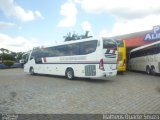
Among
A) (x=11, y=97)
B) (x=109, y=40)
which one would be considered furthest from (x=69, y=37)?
(x=11, y=97)

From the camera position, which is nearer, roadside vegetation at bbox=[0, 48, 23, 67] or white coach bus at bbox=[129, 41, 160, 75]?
white coach bus at bbox=[129, 41, 160, 75]

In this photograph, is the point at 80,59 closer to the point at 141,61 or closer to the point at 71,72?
the point at 71,72

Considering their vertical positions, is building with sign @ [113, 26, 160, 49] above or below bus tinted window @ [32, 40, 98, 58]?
above

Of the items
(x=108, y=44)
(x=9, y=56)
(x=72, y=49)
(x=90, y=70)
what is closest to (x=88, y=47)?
(x=108, y=44)

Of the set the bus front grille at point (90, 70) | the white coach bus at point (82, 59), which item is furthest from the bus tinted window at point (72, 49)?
the bus front grille at point (90, 70)

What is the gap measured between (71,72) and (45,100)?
855 centimetres

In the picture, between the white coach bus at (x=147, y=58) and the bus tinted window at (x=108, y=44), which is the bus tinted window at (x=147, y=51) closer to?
the white coach bus at (x=147, y=58)

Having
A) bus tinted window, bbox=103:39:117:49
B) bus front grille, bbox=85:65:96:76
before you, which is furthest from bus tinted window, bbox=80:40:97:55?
bus front grille, bbox=85:65:96:76

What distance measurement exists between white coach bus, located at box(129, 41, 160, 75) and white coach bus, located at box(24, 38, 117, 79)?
20.2 feet

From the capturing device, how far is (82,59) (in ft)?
57.0

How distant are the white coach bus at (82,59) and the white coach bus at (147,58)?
6.15 metres

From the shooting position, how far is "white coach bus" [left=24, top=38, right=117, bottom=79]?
1636cm

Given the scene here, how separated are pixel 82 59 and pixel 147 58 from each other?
9965 mm

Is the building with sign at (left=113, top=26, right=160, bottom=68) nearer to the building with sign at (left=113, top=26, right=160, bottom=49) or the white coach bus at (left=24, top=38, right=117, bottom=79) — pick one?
the building with sign at (left=113, top=26, right=160, bottom=49)
